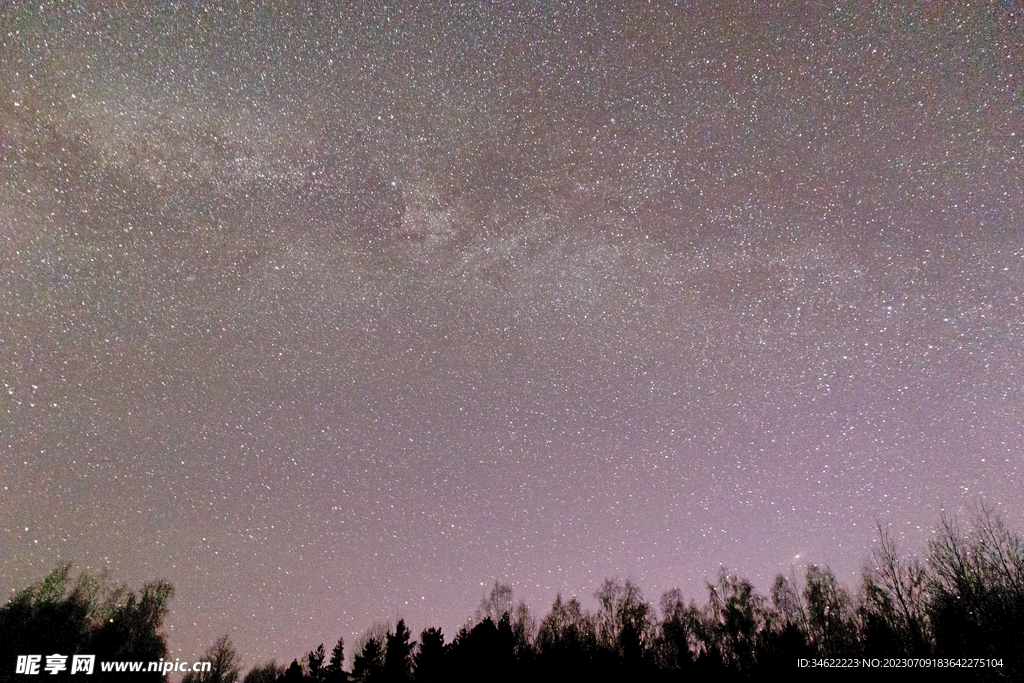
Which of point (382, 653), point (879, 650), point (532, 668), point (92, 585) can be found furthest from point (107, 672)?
point (879, 650)

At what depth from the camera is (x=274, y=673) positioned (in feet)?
267

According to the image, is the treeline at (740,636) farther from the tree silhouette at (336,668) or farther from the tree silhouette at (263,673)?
the tree silhouette at (263,673)

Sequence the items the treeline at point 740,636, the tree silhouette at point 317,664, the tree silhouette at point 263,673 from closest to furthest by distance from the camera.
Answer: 1. the treeline at point 740,636
2. the tree silhouette at point 317,664
3. the tree silhouette at point 263,673

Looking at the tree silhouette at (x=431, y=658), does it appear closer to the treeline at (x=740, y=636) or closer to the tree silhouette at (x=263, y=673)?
the treeline at (x=740, y=636)

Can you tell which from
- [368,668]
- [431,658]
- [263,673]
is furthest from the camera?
[263,673]

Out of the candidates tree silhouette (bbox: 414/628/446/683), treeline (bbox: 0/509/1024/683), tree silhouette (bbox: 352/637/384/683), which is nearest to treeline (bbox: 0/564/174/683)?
treeline (bbox: 0/509/1024/683)

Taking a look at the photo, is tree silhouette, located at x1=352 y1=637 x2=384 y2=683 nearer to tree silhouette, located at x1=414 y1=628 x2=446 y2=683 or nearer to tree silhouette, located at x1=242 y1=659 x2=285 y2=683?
tree silhouette, located at x1=414 y1=628 x2=446 y2=683

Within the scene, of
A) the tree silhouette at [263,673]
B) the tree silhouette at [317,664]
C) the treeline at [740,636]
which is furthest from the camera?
the tree silhouette at [263,673]

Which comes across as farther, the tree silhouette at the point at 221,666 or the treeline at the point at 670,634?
the tree silhouette at the point at 221,666

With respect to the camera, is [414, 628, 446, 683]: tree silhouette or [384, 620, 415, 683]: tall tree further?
[384, 620, 415, 683]: tall tree

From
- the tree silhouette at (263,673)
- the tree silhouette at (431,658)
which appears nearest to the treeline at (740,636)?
the tree silhouette at (431,658)

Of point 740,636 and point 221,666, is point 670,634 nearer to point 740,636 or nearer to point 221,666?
point 740,636

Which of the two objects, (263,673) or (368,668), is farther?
(263,673)

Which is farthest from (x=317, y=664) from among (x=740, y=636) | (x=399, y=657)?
(x=740, y=636)
